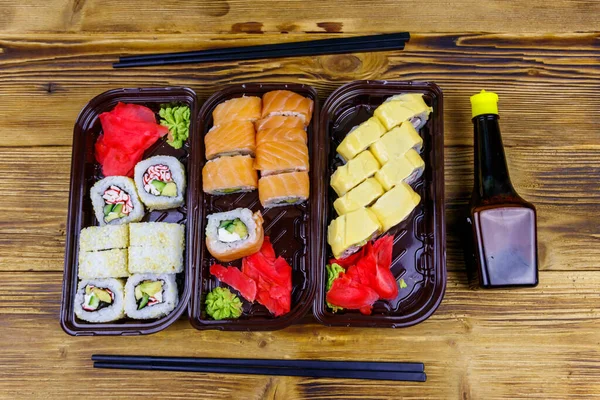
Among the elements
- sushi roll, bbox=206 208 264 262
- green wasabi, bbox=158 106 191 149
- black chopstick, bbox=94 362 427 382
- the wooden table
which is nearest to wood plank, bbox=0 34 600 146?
the wooden table

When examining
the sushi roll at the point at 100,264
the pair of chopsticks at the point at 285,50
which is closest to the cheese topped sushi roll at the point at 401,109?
the pair of chopsticks at the point at 285,50

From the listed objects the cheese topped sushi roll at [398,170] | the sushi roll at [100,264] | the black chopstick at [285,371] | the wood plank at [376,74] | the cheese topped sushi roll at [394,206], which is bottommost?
the black chopstick at [285,371]

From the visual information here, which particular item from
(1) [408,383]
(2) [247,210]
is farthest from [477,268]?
(2) [247,210]

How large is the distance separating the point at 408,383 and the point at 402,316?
32 centimetres

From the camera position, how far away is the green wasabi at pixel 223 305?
6.47 feet

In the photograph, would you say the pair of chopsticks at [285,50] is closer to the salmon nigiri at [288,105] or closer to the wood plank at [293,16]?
the wood plank at [293,16]

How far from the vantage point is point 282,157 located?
1.99 m

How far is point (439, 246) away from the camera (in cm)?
194

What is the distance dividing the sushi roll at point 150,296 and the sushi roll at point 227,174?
15.8 inches

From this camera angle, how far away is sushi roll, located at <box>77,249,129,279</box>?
1.99 metres

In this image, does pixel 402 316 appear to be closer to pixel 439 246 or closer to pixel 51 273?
pixel 439 246

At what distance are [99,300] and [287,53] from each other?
1.32 m

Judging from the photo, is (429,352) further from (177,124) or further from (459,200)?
(177,124)

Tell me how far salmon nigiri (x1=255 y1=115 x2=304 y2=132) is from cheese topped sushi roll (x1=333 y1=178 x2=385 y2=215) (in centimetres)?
35
